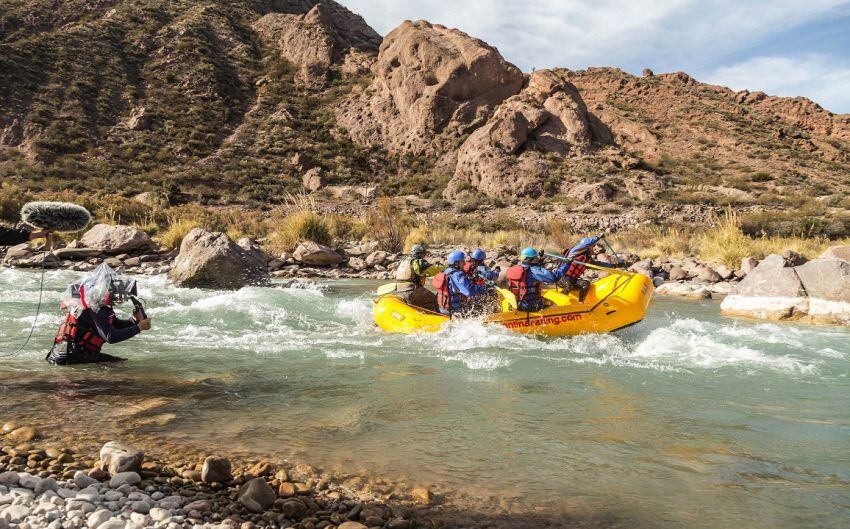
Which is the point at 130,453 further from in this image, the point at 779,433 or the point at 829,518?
the point at 779,433

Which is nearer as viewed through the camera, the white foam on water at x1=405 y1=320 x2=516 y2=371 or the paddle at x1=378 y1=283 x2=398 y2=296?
the white foam on water at x1=405 y1=320 x2=516 y2=371

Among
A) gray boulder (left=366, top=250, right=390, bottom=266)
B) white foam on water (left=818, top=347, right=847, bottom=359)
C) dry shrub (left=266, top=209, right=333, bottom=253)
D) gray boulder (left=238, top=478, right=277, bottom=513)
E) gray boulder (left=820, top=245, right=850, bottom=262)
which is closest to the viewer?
gray boulder (left=238, top=478, right=277, bottom=513)

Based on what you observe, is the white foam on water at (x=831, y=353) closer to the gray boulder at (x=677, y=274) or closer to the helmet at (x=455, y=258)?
the helmet at (x=455, y=258)

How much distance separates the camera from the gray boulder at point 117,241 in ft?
47.7

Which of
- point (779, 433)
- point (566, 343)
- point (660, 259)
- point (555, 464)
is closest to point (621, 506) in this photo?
point (555, 464)

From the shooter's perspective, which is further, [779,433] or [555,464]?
[779,433]

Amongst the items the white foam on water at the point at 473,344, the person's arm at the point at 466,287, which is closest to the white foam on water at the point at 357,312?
the white foam on water at the point at 473,344

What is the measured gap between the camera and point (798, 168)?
38.5 m

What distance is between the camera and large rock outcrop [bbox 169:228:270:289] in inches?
460

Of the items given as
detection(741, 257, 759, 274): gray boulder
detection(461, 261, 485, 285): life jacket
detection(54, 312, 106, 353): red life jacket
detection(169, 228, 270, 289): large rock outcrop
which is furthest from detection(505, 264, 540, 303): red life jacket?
detection(741, 257, 759, 274): gray boulder

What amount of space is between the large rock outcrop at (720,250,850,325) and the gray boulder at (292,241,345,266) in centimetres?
927

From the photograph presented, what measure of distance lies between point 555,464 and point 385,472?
105 centimetres

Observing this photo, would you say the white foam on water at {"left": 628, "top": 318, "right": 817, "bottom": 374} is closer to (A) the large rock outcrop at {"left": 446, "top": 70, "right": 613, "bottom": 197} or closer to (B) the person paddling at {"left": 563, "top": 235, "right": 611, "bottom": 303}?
(B) the person paddling at {"left": 563, "top": 235, "right": 611, "bottom": 303}

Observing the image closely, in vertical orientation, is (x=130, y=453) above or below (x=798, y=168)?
below
